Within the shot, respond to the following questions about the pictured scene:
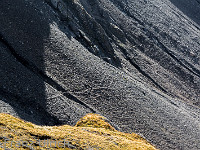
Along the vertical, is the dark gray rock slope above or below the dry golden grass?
above

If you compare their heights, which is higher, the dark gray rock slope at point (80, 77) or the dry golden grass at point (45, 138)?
the dark gray rock slope at point (80, 77)

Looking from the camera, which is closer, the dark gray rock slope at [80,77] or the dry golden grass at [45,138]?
the dry golden grass at [45,138]

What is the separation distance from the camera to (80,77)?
924 inches

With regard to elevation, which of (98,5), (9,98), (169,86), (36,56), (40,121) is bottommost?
(40,121)

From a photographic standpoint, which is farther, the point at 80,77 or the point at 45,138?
the point at 80,77

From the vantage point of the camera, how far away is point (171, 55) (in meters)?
44.4

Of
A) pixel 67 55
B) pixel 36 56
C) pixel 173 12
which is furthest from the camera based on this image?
pixel 173 12

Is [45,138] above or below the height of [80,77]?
below

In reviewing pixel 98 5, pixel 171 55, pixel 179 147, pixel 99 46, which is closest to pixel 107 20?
pixel 98 5

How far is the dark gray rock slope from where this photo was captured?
19.4 metres

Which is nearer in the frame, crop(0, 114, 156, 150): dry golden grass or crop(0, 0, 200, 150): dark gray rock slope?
crop(0, 114, 156, 150): dry golden grass

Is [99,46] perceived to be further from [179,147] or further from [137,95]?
[179,147]

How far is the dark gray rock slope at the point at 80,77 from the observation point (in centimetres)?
1938

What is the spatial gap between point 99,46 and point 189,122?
1400 cm
